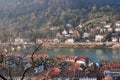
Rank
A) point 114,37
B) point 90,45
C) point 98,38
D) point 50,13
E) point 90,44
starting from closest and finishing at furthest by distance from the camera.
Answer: point 90,45, point 90,44, point 114,37, point 98,38, point 50,13

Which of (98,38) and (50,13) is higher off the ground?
(50,13)

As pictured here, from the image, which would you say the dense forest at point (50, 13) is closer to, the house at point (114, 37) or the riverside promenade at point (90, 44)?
the riverside promenade at point (90, 44)

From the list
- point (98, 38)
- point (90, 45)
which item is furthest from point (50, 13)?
point (90, 45)

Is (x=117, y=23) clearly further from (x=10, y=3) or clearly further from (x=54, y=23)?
(x=10, y=3)

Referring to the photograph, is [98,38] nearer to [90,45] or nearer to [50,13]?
[90,45]

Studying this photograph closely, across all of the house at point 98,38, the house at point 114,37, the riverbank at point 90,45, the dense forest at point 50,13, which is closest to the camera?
the riverbank at point 90,45

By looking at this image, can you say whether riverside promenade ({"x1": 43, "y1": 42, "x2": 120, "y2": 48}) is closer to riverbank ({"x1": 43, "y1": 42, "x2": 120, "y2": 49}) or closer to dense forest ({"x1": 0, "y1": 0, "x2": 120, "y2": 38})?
riverbank ({"x1": 43, "y1": 42, "x2": 120, "y2": 49})

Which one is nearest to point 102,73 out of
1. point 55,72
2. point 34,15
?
point 55,72

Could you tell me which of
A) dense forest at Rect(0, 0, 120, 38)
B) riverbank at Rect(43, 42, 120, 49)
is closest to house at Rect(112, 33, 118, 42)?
riverbank at Rect(43, 42, 120, 49)

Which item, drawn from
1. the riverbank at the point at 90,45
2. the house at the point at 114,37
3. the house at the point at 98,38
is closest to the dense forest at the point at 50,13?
the riverbank at the point at 90,45

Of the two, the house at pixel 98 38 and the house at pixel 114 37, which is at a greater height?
the house at pixel 114 37
